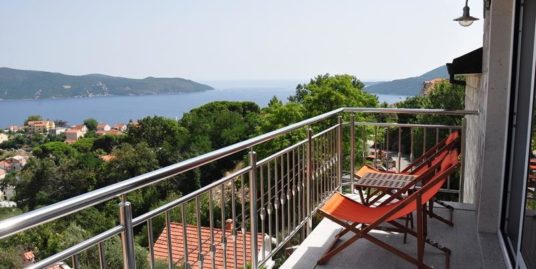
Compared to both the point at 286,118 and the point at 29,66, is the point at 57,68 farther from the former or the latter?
the point at 286,118

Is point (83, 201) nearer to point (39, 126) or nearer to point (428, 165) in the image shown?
point (428, 165)

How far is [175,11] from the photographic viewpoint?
8725 cm

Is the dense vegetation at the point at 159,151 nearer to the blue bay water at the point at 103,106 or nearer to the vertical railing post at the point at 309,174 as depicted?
the vertical railing post at the point at 309,174

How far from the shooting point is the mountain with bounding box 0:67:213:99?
5212 inches

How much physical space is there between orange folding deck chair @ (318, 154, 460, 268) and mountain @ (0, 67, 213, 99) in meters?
143

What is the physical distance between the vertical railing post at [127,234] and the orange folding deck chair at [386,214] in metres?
1.88

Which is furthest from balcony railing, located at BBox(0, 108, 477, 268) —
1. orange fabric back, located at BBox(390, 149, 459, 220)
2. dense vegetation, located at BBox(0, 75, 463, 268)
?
dense vegetation, located at BBox(0, 75, 463, 268)

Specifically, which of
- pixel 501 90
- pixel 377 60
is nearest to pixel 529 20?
pixel 501 90

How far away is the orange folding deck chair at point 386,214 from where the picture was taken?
314 cm

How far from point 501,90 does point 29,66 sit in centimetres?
14354

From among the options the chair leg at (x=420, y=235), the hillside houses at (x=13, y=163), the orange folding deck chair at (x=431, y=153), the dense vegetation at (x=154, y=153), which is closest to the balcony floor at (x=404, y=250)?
the chair leg at (x=420, y=235)

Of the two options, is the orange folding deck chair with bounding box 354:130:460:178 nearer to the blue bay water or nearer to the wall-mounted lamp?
the wall-mounted lamp

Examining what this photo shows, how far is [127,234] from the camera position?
5.51 feet

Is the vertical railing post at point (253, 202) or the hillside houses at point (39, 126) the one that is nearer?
the vertical railing post at point (253, 202)
